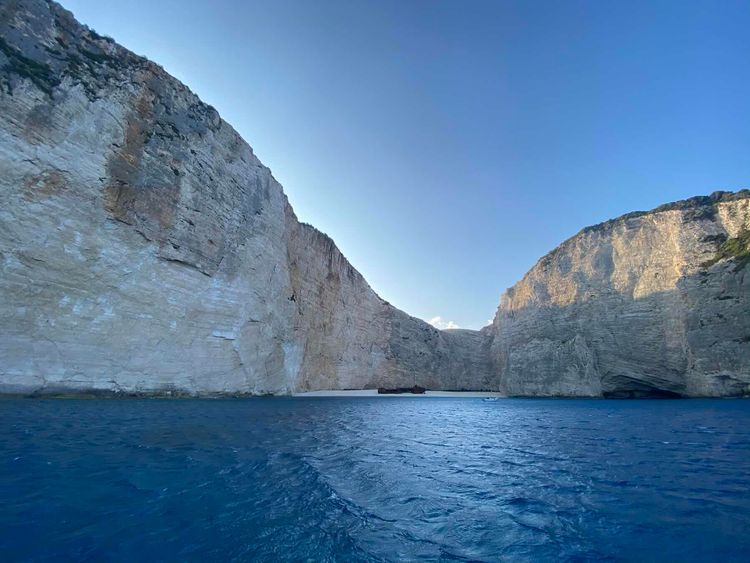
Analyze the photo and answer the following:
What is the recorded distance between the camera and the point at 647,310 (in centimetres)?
4675

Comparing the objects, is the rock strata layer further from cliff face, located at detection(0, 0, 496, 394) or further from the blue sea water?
the blue sea water

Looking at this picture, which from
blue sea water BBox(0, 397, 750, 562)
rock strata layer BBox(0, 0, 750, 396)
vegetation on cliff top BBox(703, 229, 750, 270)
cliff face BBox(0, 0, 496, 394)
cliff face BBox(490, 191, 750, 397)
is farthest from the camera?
cliff face BBox(490, 191, 750, 397)

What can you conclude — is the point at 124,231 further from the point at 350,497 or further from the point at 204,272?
the point at 350,497

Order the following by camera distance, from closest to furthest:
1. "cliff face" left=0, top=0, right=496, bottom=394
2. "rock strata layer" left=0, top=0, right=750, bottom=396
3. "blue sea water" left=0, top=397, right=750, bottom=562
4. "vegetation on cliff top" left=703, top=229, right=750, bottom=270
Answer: "blue sea water" left=0, top=397, right=750, bottom=562 < "cliff face" left=0, top=0, right=496, bottom=394 < "rock strata layer" left=0, top=0, right=750, bottom=396 < "vegetation on cliff top" left=703, top=229, right=750, bottom=270

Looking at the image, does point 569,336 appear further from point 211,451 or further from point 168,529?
point 168,529

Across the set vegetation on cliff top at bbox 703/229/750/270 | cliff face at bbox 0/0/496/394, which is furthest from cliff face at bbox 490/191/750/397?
cliff face at bbox 0/0/496/394

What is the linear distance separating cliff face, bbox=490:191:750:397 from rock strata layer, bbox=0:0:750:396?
0.62ft

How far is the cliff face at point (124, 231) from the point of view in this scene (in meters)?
21.0

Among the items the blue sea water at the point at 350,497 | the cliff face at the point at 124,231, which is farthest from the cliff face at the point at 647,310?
the cliff face at the point at 124,231

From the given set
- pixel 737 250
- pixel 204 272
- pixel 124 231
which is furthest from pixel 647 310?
pixel 124 231

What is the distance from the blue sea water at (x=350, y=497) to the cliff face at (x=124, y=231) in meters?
10.9

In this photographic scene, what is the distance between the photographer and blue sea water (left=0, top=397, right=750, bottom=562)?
16.6 feet

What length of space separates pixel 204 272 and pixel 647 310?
52.5 metres

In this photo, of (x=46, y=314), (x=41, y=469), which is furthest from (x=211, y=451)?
(x=46, y=314)
